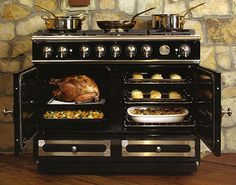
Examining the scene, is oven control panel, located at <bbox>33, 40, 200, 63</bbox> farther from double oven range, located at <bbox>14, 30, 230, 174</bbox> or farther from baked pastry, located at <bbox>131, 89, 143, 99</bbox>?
baked pastry, located at <bbox>131, 89, 143, 99</bbox>

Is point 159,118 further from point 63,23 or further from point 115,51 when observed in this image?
point 63,23

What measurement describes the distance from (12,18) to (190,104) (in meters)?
1.62

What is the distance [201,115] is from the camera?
128 inches

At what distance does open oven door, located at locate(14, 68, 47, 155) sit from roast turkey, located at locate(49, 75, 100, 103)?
0.15 meters

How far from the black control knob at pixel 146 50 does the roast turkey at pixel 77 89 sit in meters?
0.43

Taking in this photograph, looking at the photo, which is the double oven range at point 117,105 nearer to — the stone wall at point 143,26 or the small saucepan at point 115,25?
the small saucepan at point 115,25

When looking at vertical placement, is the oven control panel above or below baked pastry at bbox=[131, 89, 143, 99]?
above

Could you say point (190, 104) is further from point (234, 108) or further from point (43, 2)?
point (43, 2)

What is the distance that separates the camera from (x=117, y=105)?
11.0 feet

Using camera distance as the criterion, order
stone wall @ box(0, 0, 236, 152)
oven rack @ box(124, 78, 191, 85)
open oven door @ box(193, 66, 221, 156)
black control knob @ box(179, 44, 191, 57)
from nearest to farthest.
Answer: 1. open oven door @ box(193, 66, 221, 156)
2. black control knob @ box(179, 44, 191, 57)
3. oven rack @ box(124, 78, 191, 85)
4. stone wall @ box(0, 0, 236, 152)

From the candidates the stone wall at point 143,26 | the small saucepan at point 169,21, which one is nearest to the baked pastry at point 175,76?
the small saucepan at point 169,21

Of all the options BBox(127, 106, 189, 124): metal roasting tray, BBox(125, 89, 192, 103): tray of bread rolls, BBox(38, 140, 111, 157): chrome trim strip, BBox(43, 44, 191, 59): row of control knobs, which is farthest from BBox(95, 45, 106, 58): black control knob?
BBox(38, 140, 111, 157): chrome trim strip

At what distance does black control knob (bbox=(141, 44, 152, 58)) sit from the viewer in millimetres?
3236

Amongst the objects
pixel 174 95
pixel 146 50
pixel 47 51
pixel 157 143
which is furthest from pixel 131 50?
pixel 157 143
